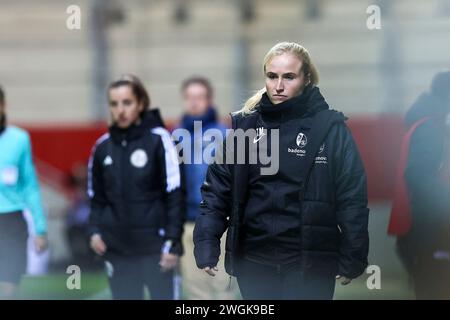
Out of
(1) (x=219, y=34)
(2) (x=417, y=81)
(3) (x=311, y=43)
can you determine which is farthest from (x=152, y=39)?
(2) (x=417, y=81)

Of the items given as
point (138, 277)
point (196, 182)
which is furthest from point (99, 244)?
point (196, 182)

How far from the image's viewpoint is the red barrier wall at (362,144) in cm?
741

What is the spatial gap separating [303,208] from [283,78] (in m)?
0.54

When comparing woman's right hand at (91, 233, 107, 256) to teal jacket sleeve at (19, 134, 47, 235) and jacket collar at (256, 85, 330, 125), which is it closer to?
teal jacket sleeve at (19, 134, 47, 235)

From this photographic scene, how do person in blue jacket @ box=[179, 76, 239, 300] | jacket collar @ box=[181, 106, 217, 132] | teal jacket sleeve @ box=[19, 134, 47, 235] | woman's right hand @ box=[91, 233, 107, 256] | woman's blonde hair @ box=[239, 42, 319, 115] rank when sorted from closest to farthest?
1. woman's blonde hair @ box=[239, 42, 319, 115]
2. woman's right hand @ box=[91, 233, 107, 256]
3. teal jacket sleeve @ box=[19, 134, 47, 235]
4. person in blue jacket @ box=[179, 76, 239, 300]
5. jacket collar @ box=[181, 106, 217, 132]

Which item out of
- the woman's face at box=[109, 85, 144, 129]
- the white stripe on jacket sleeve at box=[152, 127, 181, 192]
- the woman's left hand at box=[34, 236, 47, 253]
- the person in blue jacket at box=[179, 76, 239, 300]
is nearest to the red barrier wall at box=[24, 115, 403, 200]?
the person in blue jacket at box=[179, 76, 239, 300]

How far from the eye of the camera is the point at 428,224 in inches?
191

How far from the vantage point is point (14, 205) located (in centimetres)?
532

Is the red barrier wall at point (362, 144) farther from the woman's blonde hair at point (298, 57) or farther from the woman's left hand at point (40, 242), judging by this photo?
the woman's blonde hair at point (298, 57)

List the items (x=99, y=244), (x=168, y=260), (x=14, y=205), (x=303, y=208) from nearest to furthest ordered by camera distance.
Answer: (x=303, y=208) → (x=168, y=260) → (x=99, y=244) → (x=14, y=205)

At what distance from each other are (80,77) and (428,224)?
513cm

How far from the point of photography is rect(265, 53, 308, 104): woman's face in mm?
3746

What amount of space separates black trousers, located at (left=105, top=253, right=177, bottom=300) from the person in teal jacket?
588 millimetres

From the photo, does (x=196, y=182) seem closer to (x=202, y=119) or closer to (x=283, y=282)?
(x=202, y=119)
